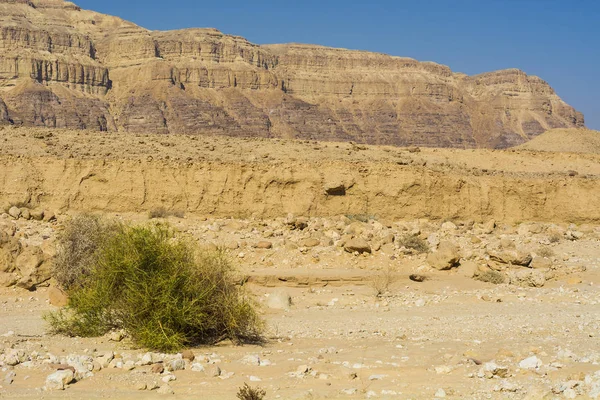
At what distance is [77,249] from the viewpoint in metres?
15.5

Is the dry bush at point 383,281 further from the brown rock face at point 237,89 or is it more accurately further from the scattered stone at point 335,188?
the brown rock face at point 237,89

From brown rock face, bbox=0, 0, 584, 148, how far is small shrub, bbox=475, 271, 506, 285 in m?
97.1

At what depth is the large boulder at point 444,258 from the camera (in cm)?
1773

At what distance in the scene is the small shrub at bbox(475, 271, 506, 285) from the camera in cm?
1706

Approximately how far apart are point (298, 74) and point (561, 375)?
142010 mm

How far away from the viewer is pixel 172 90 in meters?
127

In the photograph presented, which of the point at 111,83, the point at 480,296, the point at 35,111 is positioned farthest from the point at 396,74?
the point at 480,296

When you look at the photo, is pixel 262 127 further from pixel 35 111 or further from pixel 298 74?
pixel 35 111

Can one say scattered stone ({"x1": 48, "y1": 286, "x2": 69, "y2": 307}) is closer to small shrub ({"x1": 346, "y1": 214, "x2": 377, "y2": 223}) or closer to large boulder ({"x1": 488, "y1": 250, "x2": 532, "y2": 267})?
large boulder ({"x1": 488, "y1": 250, "x2": 532, "y2": 267})

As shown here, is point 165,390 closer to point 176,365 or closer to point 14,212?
point 176,365

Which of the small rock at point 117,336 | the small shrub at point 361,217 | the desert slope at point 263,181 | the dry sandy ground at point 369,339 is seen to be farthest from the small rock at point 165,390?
the desert slope at point 263,181

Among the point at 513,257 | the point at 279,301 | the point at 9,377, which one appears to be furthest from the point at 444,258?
the point at 9,377

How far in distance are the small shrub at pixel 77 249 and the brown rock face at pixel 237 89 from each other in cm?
9394

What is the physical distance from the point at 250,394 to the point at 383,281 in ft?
31.5
